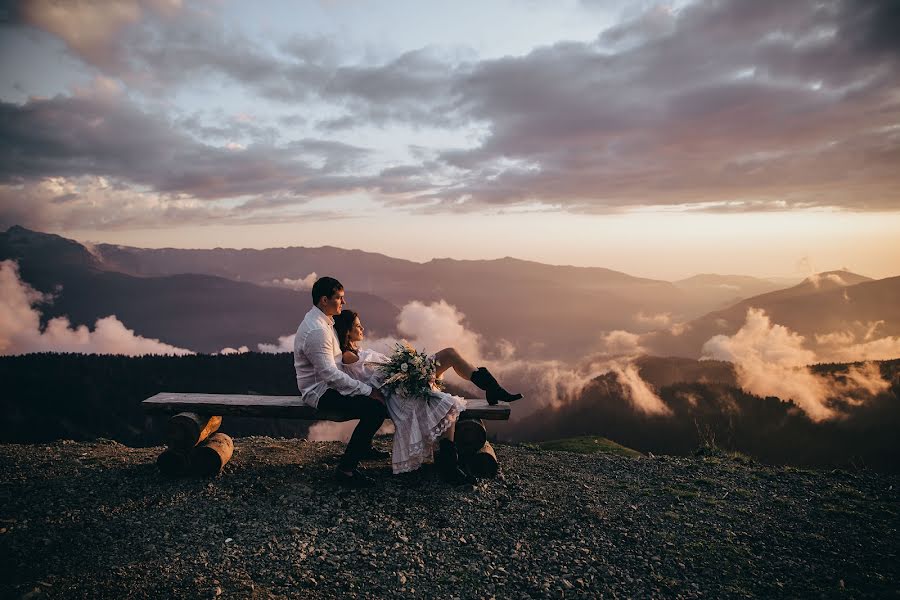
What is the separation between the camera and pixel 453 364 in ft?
27.8

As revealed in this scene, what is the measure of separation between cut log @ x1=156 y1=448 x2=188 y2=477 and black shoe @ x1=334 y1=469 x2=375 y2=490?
9.01 ft

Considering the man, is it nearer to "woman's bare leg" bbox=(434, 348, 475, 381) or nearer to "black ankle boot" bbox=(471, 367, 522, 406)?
"woman's bare leg" bbox=(434, 348, 475, 381)

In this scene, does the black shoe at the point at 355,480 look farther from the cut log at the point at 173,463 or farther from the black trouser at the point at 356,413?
the cut log at the point at 173,463

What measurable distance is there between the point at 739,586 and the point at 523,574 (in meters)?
2.60

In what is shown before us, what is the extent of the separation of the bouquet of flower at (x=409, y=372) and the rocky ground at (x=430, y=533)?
1656mm

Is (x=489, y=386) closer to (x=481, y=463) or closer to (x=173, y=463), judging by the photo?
(x=481, y=463)

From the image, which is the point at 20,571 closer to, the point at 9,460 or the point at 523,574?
the point at 9,460

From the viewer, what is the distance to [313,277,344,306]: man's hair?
7714 mm

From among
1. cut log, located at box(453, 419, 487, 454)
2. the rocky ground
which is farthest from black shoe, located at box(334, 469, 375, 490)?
cut log, located at box(453, 419, 487, 454)

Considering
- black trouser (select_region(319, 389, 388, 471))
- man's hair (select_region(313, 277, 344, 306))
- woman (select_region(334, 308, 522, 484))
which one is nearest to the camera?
man's hair (select_region(313, 277, 344, 306))

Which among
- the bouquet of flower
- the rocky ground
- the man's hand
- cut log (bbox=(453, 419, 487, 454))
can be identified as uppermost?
the bouquet of flower

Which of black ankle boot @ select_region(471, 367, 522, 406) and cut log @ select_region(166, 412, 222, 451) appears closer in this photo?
cut log @ select_region(166, 412, 222, 451)

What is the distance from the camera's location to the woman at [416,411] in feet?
26.1

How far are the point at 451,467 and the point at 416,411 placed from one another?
1.17 meters
